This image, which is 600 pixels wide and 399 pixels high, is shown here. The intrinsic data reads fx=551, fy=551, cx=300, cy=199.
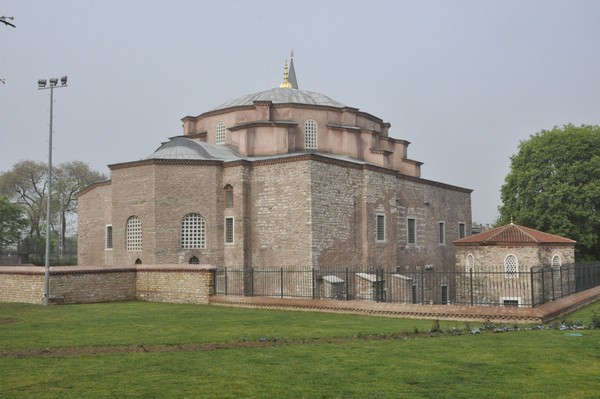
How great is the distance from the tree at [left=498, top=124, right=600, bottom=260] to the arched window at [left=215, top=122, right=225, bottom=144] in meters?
15.5

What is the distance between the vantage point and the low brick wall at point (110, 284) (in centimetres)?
1730

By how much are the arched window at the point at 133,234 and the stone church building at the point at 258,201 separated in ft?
0.13

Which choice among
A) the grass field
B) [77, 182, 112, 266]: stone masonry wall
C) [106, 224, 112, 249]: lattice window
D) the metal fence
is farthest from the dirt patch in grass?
[77, 182, 112, 266]: stone masonry wall

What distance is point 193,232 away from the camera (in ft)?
73.6

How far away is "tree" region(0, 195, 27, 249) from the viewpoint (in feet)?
125

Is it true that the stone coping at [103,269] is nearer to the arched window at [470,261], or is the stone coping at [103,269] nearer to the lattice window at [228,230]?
the lattice window at [228,230]

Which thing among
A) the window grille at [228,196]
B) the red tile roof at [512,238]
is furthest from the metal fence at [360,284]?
the window grille at [228,196]

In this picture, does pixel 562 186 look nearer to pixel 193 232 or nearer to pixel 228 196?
pixel 228 196

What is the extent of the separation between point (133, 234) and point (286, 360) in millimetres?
16036

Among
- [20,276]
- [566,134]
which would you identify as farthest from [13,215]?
[566,134]

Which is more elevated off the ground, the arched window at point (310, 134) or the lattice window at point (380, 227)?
the arched window at point (310, 134)

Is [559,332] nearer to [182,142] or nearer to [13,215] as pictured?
[182,142]

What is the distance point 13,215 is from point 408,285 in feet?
96.1

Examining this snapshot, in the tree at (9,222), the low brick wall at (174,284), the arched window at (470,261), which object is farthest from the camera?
the tree at (9,222)
